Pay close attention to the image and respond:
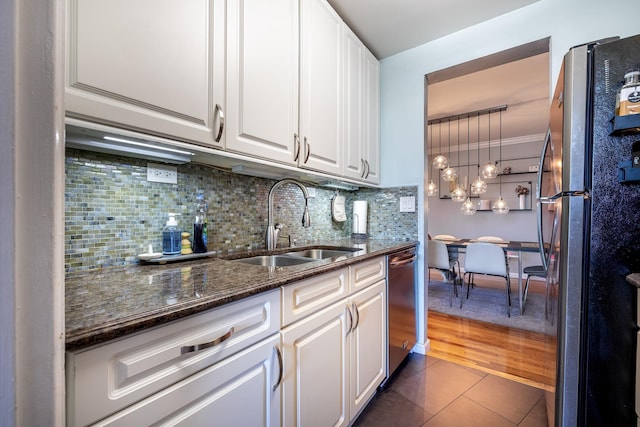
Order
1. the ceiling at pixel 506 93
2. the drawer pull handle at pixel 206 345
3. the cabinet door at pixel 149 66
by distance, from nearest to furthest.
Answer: the drawer pull handle at pixel 206 345
the cabinet door at pixel 149 66
the ceiling at pixel 506 93

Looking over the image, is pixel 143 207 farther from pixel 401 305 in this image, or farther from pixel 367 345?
pixel 401 305

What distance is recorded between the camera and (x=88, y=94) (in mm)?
766

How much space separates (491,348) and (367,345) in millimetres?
1431

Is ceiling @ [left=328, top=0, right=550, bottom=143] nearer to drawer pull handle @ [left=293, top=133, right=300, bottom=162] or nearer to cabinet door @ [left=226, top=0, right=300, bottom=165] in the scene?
cabinet door @ [left=226, top=0, right=300, bottom=165]

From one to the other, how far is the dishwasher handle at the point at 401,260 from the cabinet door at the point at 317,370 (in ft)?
1.94

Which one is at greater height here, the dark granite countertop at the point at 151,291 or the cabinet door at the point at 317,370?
the dark granite countertop at the point at 151,291

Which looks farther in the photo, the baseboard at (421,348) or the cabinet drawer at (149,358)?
the baseboard at (421,348)

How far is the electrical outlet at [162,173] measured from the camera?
116 centimetres

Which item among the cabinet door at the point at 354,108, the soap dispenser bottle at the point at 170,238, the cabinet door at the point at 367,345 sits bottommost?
the cabinet door at the point at 367,345

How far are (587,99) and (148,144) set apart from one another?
158 cm

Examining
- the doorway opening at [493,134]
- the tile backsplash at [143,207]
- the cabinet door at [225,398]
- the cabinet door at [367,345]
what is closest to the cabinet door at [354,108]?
the tile backsplash at [143,207]

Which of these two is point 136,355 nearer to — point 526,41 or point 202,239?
point 202,239

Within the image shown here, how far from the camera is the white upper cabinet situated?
6.24 ft

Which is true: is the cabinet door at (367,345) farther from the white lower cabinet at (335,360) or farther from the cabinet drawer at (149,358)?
the cabinet drawer at (149,358)
